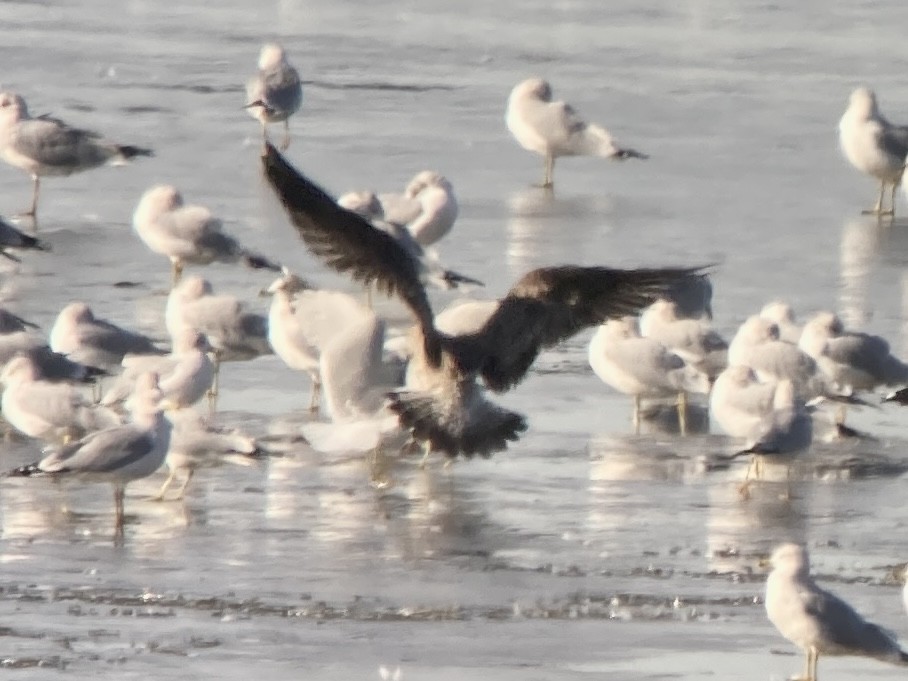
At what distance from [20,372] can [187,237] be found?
11.7ft

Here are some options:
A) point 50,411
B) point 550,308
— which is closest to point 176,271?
point 50,411

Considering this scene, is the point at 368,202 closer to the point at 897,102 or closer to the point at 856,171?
the point at 856,171

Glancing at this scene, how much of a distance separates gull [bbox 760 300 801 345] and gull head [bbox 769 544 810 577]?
406 cm

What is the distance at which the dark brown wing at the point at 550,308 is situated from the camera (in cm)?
959

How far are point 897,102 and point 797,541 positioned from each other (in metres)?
12.3

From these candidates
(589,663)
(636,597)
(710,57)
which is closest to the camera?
(589,663)

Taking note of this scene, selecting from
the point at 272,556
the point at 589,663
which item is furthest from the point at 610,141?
the point at 589,663

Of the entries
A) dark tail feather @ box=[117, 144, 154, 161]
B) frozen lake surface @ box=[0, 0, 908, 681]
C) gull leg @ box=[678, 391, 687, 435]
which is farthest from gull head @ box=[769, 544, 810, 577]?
dark tail feather @ box=[117, 144, 154, 161]

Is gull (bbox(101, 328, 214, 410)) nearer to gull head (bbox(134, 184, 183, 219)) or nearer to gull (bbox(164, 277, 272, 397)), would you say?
gull (bbox(164, 277, 272, 397))

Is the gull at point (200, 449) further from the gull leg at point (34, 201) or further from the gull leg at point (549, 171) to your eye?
the gull leg at point (549, 171)

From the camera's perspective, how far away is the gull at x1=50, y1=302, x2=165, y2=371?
1105 cm

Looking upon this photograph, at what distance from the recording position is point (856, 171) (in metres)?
18.2

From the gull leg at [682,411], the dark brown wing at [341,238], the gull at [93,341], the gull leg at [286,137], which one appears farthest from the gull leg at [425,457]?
the gull leg at [286,137]

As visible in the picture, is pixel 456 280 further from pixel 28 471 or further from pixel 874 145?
pixel 874 145
